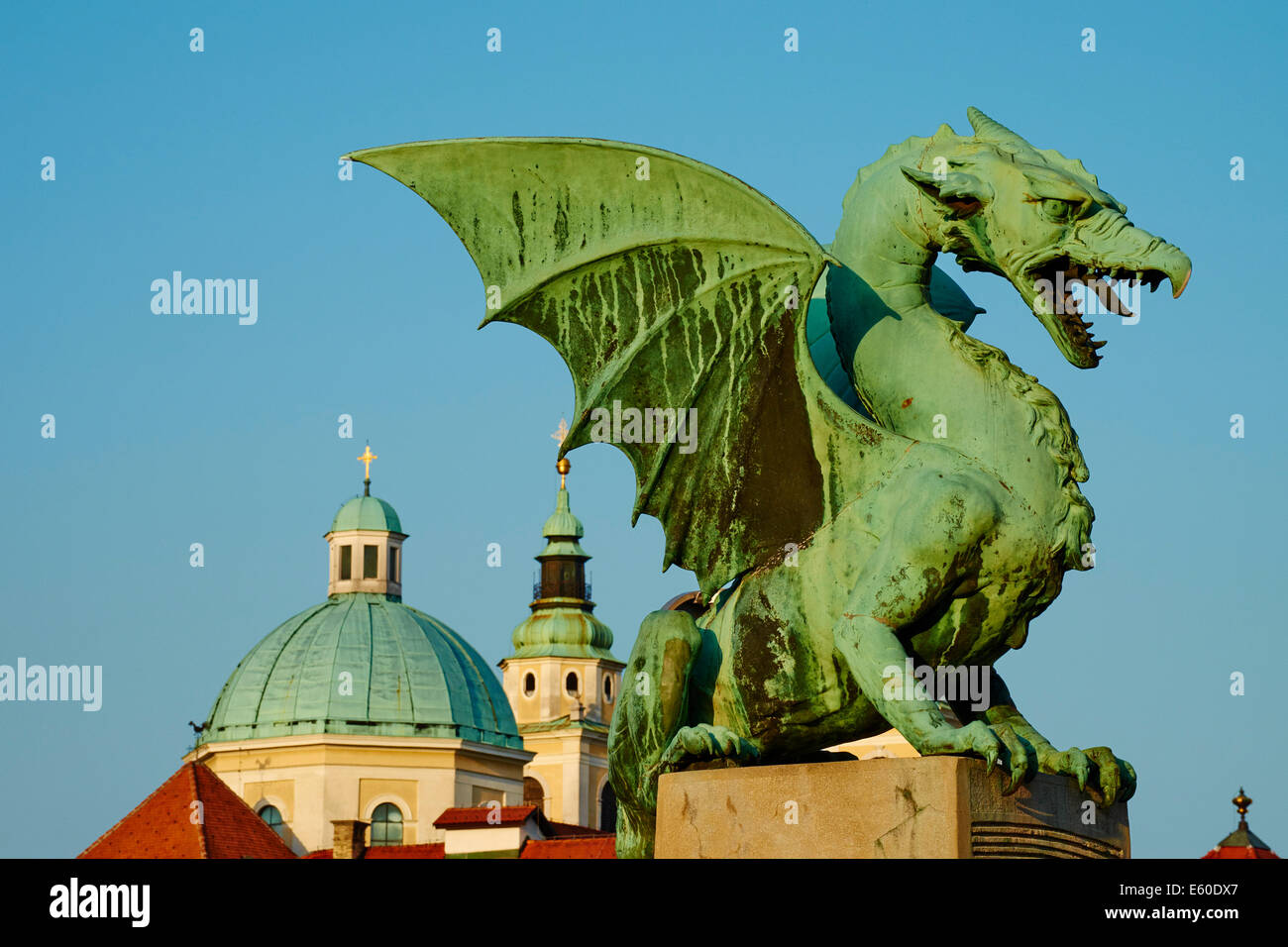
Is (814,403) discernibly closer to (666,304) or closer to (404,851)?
(666,304)

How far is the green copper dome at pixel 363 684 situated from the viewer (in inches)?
3135

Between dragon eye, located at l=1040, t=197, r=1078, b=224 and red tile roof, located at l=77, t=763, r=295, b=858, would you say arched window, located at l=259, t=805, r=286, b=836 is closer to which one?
red tile roof, located at l=77, t=763, r=295, b=858

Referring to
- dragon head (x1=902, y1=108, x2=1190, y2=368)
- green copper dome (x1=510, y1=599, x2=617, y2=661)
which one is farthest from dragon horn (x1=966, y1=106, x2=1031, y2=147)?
green copper dome (x1=510, y1=599, x2=617, y2=661)

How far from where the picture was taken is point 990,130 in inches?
400

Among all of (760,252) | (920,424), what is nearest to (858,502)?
(920,424)

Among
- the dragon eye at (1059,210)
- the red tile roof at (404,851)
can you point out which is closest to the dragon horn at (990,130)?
the dragon eye at (1059,210)

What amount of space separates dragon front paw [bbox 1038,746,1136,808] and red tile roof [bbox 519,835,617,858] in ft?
140

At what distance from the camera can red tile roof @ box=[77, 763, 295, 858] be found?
58.7 meters

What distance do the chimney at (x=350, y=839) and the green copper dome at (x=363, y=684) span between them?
5.66 metres

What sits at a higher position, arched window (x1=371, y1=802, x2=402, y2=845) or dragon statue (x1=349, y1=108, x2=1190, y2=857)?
arched window (x1=371, y1=802, x2=402, y2=845)

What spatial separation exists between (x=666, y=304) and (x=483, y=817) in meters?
59.0

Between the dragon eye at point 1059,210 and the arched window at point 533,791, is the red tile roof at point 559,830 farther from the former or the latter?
the dragon eye at point 1059,210

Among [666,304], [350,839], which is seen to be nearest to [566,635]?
[350,839]

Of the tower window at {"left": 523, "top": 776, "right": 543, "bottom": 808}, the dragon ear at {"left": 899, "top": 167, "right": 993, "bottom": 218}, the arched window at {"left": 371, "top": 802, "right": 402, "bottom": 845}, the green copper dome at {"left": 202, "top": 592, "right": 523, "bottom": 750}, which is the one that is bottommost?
the dragon ear at {"left": 899, "top": 167, "right": 993, "bottom": 218}
